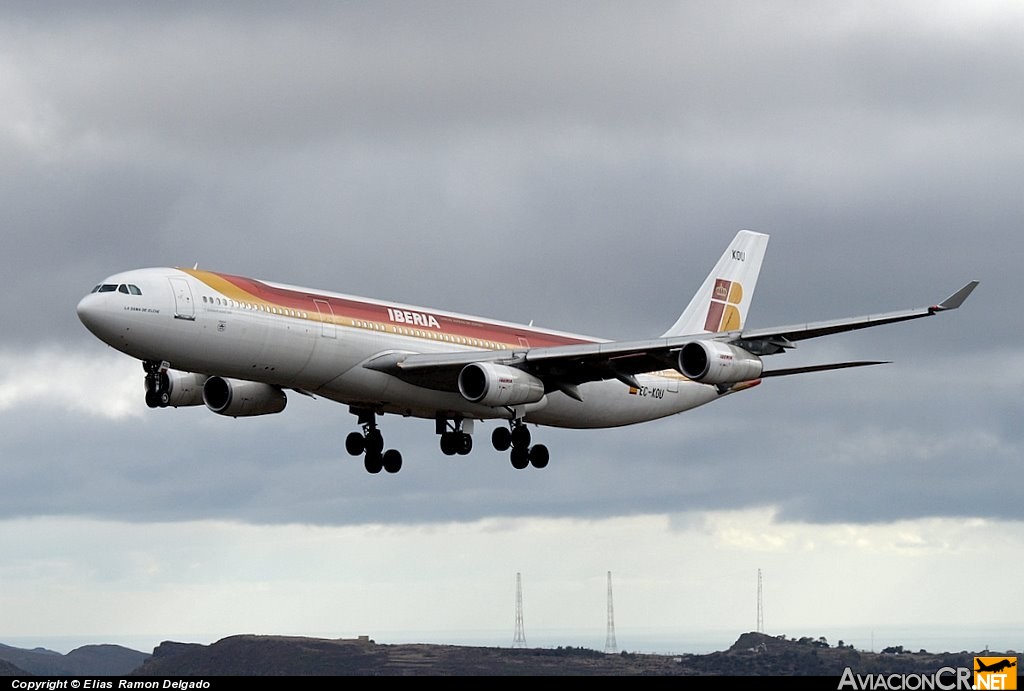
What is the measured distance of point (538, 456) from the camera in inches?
3017

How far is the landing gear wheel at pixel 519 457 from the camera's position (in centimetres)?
7544

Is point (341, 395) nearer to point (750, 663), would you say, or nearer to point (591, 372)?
point (591, 372)

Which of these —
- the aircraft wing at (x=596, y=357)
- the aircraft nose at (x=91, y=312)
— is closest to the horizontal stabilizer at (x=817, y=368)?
the aircraft wing at (x=596, y=357)

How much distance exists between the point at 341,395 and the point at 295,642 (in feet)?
106

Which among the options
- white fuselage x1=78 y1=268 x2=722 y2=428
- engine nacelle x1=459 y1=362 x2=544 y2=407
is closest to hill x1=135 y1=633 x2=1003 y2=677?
white fuselage x1=78 y1=268 x2=722 y2=428

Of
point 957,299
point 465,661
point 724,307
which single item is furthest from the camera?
point 465,661

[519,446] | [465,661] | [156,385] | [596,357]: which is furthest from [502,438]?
[465,661]

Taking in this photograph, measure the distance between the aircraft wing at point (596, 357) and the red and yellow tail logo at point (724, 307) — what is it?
1497 cm

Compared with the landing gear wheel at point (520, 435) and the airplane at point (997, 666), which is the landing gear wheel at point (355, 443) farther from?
the airplane at point (997, 666)

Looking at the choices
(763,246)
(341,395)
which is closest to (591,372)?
(341,395)

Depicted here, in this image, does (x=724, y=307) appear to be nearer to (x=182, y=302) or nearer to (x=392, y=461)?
(x=392, y=461)

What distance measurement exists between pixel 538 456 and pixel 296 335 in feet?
50.2

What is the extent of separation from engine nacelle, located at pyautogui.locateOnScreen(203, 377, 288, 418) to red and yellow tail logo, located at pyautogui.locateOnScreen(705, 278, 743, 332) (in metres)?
25.2

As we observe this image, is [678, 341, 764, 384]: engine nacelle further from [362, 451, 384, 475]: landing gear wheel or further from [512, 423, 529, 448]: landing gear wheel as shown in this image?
[362, 451, 384, 475]: landing gear wheel
